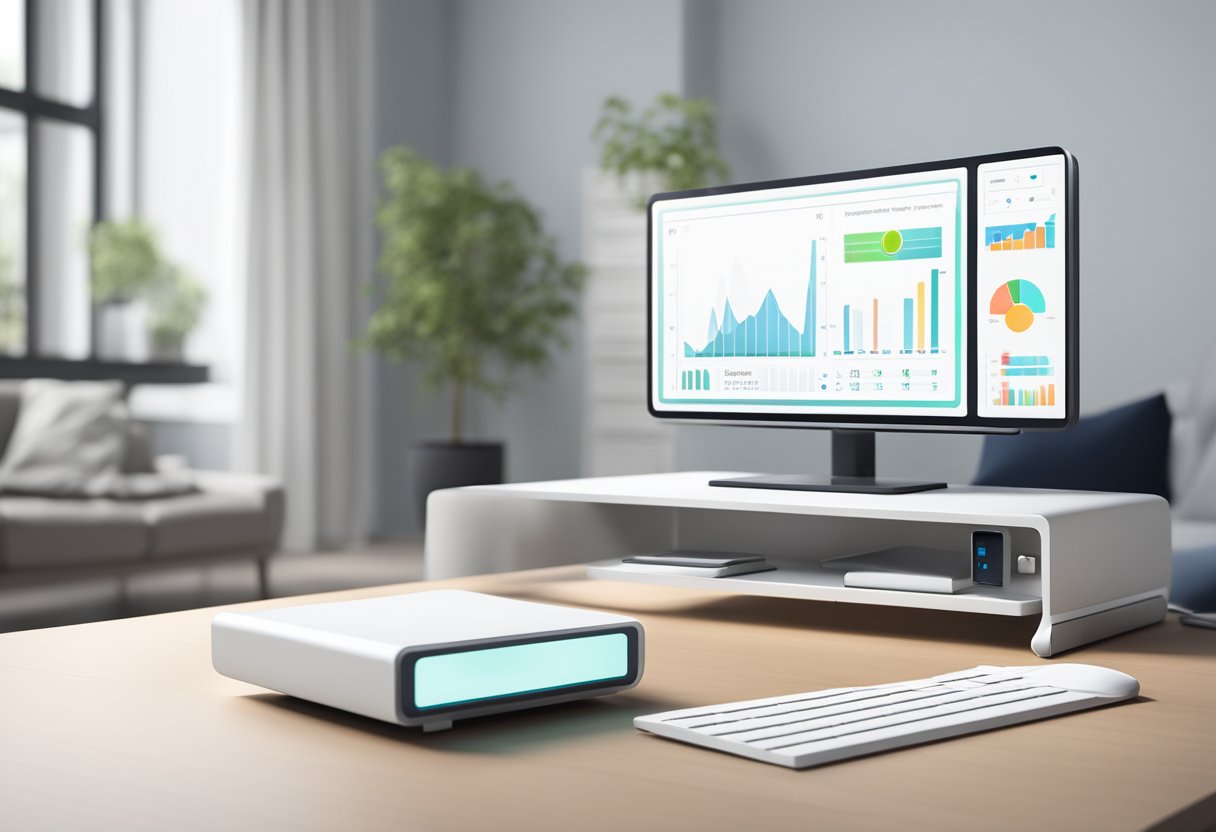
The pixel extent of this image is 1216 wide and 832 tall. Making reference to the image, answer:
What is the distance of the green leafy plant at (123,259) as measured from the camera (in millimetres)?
5445

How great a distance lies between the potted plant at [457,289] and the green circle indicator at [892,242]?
4.16 meters

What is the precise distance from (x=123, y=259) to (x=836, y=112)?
3.01 metres

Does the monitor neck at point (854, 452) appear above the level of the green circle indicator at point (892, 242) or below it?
below

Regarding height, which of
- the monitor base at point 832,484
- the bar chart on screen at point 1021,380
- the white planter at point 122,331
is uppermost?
the white planter at point 122,331

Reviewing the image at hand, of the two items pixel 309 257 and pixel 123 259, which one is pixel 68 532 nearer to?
pixel 123 259

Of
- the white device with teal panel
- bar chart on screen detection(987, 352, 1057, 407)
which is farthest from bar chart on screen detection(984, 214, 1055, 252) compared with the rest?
the white device with teal panel

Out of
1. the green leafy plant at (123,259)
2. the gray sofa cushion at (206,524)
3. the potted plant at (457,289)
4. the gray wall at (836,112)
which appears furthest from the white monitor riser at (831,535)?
the green leafy plant at (123,259)

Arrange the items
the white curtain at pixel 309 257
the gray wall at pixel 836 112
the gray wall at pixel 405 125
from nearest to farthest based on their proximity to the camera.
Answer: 1. the gray wall at pixel 836 112
2. the white curtain at pixel 309 257
3. the gray wall at pixel 405 125

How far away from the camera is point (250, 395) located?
18.6 ft

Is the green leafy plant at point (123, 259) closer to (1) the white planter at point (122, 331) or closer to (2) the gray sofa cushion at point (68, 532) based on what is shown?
(1) the white planter at point (122, 331)

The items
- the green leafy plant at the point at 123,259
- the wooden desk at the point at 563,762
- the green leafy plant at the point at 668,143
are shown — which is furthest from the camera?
the green leafy plant at the point at 123,259

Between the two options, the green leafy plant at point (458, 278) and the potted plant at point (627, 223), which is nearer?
the potted plant at point (627, 223)

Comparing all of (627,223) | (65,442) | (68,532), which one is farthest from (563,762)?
(627,223)

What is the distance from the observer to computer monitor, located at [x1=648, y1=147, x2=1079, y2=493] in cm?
126
